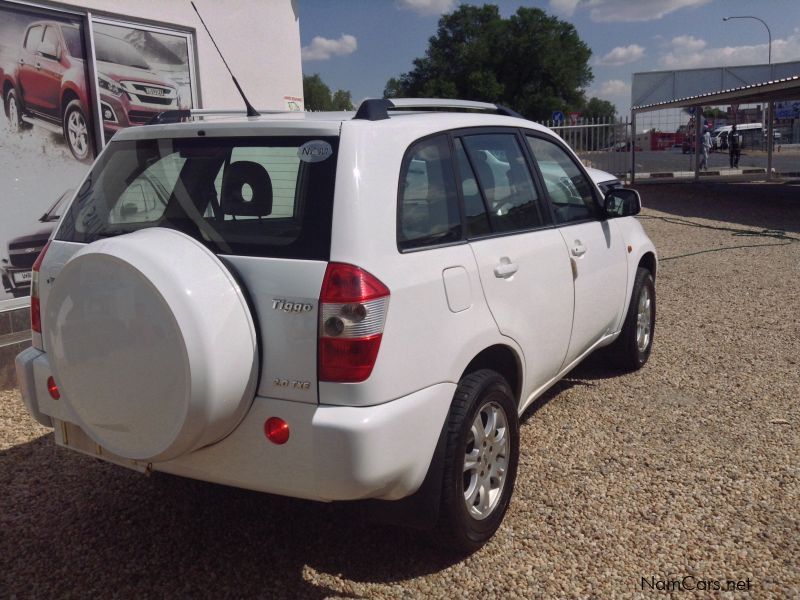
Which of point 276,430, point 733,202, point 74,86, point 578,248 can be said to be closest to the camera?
point 276,430

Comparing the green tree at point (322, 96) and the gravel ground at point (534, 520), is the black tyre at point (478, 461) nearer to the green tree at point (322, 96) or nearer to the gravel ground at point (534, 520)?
the gravel ground at point (534, 520)

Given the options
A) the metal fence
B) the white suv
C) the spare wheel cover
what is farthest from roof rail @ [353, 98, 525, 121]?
the metal fence

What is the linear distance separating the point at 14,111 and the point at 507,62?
7302 centimetres

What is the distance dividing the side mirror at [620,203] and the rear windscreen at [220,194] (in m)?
2.35

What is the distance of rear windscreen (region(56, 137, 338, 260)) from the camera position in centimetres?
283

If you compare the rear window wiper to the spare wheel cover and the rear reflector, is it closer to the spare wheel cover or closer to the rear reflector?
the spare wheel cover

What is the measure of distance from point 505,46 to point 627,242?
243 ft

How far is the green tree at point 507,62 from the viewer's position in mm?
72500

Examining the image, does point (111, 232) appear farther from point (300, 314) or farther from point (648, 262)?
point (648, 262)

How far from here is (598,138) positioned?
2448 centimetres

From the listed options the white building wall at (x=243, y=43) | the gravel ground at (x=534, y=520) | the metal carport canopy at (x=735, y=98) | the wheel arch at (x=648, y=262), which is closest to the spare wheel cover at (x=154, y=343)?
the gravel ground at (x=534, y=520)

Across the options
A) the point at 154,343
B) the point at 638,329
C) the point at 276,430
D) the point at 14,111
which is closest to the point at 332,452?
the point at 276,430

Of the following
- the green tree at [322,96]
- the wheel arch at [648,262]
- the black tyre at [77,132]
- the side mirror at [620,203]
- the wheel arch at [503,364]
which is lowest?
the wheel arch at [503,364]

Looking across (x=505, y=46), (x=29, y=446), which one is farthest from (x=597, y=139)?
(x=505, y=46)
